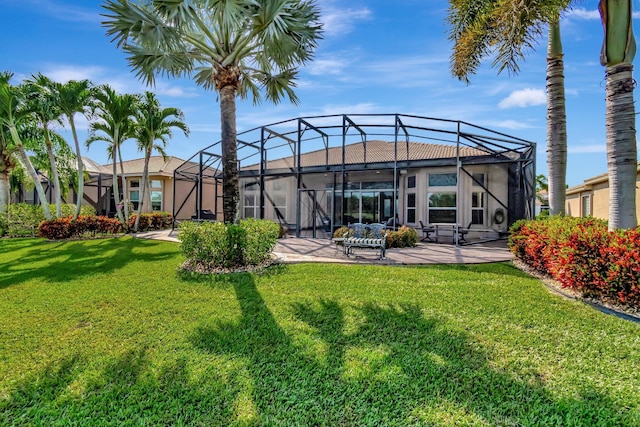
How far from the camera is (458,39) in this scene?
11.1 meters

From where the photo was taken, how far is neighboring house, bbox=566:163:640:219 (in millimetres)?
16938

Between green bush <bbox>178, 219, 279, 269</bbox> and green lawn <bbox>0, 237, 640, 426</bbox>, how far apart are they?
Result: 1612mm

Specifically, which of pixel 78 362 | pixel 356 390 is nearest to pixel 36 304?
pixel 78 362

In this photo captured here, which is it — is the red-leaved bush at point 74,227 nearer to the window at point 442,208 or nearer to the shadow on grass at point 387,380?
the shadow on grass at point 387,380

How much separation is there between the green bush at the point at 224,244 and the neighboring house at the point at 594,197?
55.1 ft

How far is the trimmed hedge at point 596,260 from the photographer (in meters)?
4.71

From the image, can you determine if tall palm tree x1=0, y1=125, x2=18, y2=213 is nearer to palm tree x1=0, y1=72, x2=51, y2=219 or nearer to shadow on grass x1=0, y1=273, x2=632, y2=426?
palm tree x1=0, y1=72, x2=51, y2=219

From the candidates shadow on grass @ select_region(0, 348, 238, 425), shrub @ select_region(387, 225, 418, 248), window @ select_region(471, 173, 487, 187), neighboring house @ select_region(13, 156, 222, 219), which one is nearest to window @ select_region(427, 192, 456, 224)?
window @ select_region(471, 173, 487, 187)

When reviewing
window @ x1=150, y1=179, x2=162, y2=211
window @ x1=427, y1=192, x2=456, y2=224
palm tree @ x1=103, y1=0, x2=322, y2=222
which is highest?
palm tree @ x1=103, y1=0, x2=322, y2=222

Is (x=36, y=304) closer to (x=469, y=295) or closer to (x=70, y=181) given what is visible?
(x=469, y=295)

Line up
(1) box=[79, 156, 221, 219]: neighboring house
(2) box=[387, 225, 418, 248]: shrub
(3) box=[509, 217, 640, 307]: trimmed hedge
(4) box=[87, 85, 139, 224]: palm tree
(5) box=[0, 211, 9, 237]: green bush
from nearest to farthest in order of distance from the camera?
(3) box=[509, 217, 640, 307]: trimmed hedge < (2) box=[387, 225, 418, 248]: shrub < (4) box=[87, 85, 139, 224]: palm tree < (5) box=[0, 211, 9, 237]: green bush < (1) box=[79, 156, 221, 219]: neighboring house

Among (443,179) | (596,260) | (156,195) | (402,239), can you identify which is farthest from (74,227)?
(596,260)

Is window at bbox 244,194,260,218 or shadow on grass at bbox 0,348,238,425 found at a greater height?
window at bbox 244,194,260,218

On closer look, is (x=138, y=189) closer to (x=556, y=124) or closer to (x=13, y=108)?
(x=13, y=108)
